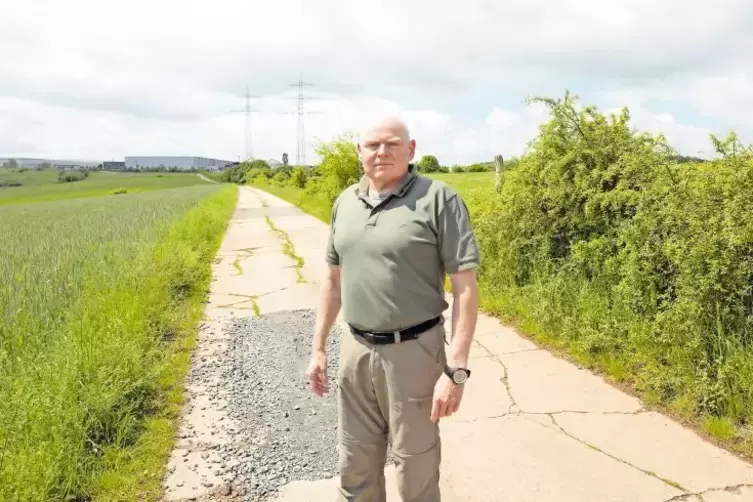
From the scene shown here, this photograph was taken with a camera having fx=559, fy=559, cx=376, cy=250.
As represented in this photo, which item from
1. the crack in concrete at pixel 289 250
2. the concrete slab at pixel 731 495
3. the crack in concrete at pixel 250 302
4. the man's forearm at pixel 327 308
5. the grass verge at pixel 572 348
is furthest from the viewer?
the crack in concrete at pixel 289 250

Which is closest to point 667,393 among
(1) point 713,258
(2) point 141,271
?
(1) point 713,258

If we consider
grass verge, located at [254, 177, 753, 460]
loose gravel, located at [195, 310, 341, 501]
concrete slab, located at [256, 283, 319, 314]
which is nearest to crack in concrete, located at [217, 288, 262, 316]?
concrete slab, located at [256, 283, 319, 314]

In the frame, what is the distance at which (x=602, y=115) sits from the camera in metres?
5.65

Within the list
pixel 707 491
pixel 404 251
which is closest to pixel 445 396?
pixel 404 251

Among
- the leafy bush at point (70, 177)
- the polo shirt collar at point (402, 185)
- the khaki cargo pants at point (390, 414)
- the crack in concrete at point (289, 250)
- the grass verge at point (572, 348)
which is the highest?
the polo shirt collar at point (402, 185)

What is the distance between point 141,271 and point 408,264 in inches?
218

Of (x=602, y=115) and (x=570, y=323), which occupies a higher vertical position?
(x=602, y=115)

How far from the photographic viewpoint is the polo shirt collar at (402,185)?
2072mm

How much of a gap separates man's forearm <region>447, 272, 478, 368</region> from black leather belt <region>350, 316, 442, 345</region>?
0.11 m

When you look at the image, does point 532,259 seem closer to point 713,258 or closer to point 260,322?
point 713,258

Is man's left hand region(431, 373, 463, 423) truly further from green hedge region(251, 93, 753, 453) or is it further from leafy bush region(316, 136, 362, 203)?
leafy bush region(316, 136, 362, 203)

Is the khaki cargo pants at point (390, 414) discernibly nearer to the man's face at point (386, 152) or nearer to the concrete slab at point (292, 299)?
the man's face at point (386, 152)

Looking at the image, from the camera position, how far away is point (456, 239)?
200 centimetres

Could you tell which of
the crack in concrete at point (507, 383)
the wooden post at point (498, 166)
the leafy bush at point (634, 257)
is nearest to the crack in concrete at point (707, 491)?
the leafy bush at point (634, 257)
